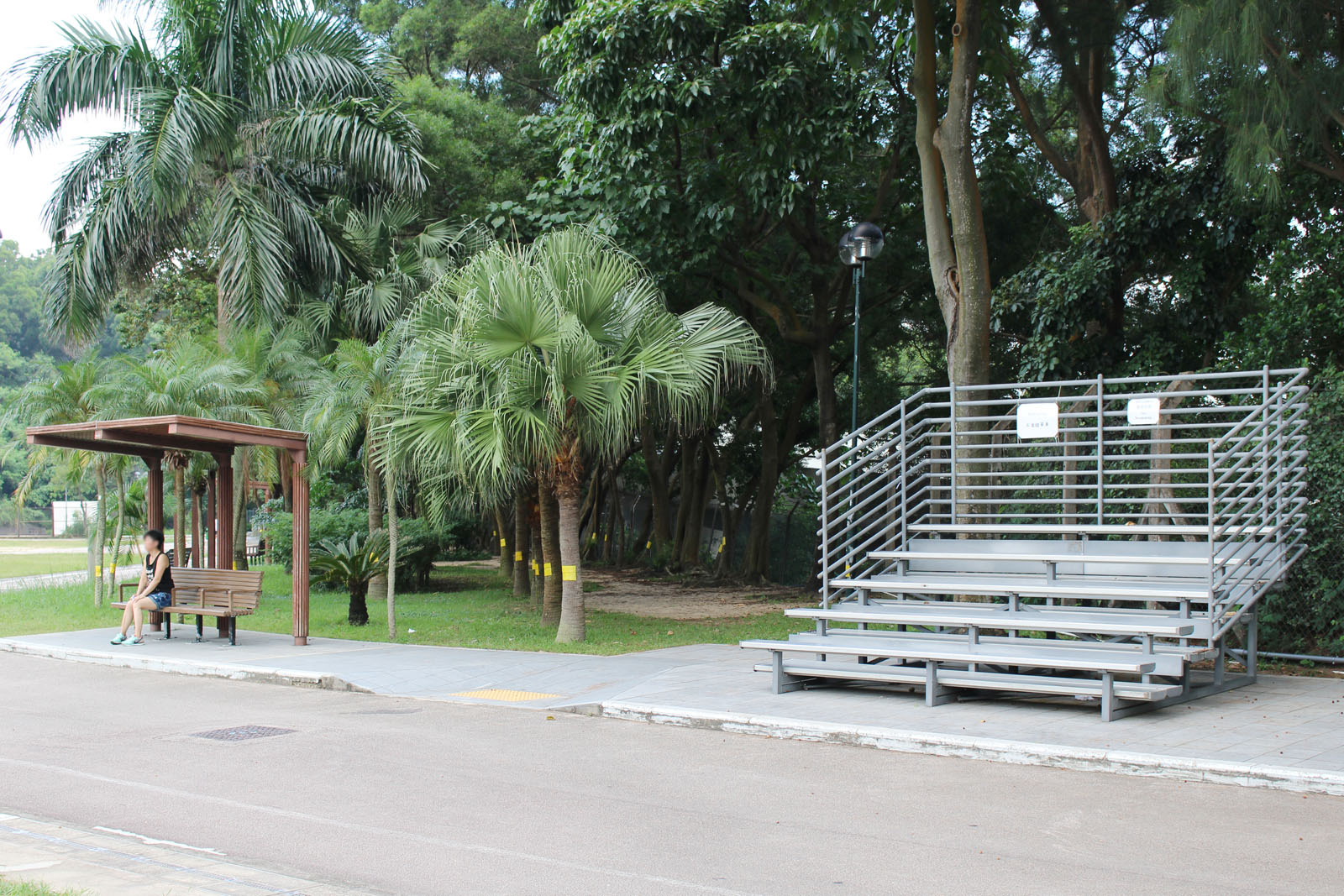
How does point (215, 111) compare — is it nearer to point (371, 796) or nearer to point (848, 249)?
point (848, 249)

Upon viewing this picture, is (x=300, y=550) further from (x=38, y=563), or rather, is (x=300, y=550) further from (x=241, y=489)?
(x=38, y=563)

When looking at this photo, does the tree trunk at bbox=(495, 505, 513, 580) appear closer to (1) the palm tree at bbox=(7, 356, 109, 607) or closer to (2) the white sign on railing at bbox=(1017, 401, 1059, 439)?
(1) the palm tree at bbox=(7, 356, 109, 607)

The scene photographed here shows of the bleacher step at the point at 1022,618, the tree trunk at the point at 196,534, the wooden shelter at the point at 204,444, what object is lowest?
the bleacher step at the point at 1022,618

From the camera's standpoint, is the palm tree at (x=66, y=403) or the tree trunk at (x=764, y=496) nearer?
the palm tree at (x=66, y=403)

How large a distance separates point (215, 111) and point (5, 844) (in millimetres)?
19120

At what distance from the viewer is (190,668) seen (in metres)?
13.8

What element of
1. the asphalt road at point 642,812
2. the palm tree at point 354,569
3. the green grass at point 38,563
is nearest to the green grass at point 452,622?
the palm tree at point 354,569

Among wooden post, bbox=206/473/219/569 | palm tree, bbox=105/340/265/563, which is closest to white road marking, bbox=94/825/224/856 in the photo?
palm tree, bbox=105/340/265/563

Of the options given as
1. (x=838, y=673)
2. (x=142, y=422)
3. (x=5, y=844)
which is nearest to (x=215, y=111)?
(x=142, y=422)

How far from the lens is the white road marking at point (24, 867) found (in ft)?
17.5

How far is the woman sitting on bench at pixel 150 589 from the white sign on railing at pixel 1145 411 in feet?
42.9

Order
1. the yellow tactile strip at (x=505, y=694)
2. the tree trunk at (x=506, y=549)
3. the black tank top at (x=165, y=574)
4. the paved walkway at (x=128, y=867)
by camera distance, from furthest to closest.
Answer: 1. the tree trunk at (x=506, y=549)
2. the black tank top at (x=165, y=574)
3. the yellow tactile strip at (x=505, y=694)
4. the paved walkway at (x=128, y=867)

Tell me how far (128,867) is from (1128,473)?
10487mm

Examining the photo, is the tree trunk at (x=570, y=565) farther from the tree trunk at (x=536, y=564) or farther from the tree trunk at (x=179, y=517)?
the tree trunk at (x=179, y=517)
